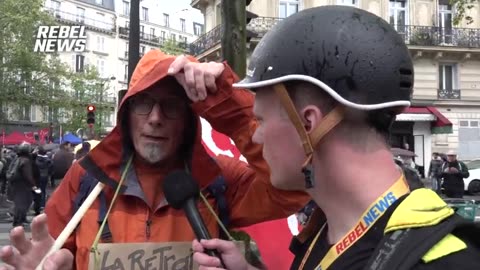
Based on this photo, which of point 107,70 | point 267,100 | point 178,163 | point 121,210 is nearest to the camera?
point 267,100

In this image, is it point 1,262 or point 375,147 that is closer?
point 375,147

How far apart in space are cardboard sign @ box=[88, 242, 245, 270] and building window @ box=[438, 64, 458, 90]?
28220 millimetres

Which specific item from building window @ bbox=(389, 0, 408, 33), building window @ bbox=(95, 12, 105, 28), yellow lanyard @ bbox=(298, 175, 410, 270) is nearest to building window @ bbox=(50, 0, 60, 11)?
building window @ bbox=(95, 12, 105, 28)

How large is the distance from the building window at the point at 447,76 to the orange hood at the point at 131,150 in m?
28.0

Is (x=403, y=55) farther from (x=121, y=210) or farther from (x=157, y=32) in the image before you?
(x=157, y=32)

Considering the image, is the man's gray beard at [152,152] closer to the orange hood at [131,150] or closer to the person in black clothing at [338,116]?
the orange hood at [131,150]

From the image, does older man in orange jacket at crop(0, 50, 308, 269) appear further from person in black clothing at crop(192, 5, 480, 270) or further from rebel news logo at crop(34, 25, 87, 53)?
rebel news logo at crop(34, 25, 87, 53)

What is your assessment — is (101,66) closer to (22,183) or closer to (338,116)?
(22,183)

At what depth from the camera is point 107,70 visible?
67188 mm

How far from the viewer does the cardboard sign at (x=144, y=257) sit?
207 centimetres

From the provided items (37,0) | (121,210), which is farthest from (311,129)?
(37,0)

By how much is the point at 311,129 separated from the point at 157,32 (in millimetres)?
80312

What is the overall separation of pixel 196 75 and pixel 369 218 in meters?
0.87

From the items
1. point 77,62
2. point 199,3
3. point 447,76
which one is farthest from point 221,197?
point 77,62
